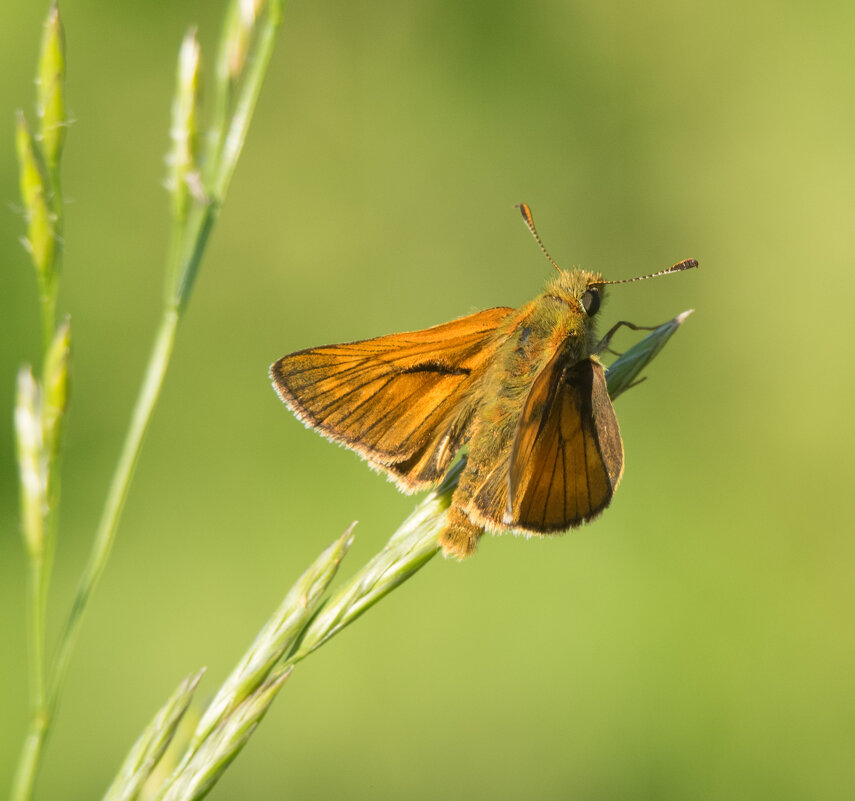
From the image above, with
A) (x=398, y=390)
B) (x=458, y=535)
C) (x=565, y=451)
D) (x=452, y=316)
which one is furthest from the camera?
(x=452, y=316)

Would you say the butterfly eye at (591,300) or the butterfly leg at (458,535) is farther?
the butterfly eye at (591,300)

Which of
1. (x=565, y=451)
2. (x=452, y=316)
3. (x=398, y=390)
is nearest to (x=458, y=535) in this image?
(x=565, y=451)

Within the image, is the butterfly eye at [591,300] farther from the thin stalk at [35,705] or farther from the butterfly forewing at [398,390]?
the thin stalk at [35,705]

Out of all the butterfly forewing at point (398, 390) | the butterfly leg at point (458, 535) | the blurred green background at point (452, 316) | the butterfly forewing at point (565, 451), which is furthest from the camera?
the blurred green background at point (452, 316)

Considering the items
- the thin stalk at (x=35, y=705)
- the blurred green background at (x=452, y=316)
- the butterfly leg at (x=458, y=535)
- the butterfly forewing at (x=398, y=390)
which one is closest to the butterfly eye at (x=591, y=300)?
the butterfly forewing at (x=398, y=390)

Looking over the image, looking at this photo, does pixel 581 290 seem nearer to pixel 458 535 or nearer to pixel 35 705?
pixel 458 535

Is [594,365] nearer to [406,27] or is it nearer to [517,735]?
[517,735]

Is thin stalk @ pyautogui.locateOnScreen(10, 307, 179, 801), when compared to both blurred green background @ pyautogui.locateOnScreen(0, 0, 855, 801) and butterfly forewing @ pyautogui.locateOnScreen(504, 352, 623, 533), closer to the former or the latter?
butterfly forewing @ pyautogui.locateOnScreen(504, 352, 623, 533)
